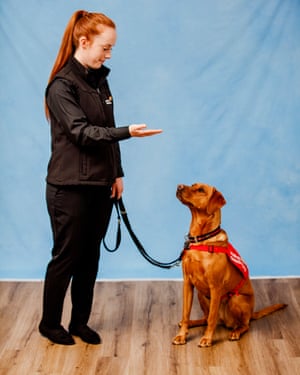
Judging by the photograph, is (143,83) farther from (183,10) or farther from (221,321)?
(221,321)

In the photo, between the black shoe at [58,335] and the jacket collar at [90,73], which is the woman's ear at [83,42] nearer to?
the jacket collar at [90,73]

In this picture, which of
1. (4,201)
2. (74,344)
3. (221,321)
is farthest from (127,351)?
(4,201)

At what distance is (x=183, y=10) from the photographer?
4535 millimetres

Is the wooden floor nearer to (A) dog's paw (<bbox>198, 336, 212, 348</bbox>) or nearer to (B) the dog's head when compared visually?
(A) dog's paw (<bbox>198, 336, 212, 348</bbox>)

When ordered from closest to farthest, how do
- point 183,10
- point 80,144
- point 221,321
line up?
point 80,144
point 221,321
point 183,10

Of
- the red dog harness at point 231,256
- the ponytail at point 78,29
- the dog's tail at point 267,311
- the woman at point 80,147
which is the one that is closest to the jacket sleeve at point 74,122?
the woman at point 80,147

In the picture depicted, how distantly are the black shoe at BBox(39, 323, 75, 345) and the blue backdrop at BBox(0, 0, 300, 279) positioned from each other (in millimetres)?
921

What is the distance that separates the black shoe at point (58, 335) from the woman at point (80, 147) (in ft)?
0.28

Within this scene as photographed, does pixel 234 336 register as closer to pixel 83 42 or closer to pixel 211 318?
pixel 211 318

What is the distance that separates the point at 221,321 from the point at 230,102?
3.98ft

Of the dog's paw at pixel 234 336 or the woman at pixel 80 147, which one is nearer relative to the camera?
the woman at pixel 80 147

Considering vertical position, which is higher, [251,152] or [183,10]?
[183,10]

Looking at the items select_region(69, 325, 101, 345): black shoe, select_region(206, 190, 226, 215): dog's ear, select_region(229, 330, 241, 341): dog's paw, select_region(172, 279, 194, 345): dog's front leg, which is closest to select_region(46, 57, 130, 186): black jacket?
select_region(206, 190, 226, 215): dog's ear

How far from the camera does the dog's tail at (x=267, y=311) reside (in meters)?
4.07
